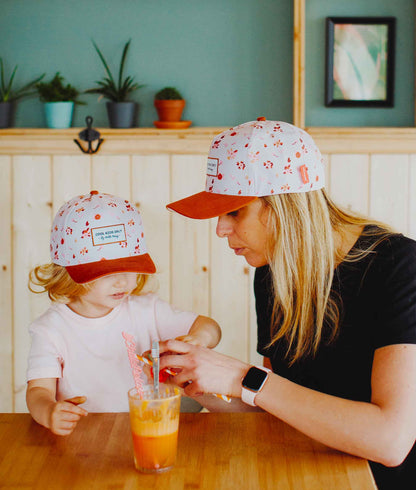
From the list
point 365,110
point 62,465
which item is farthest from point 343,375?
point 365,110

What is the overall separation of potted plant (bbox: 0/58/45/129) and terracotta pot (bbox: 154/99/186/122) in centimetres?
47

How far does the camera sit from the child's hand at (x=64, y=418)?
119cm

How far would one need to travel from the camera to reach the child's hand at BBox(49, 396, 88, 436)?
1.19 meters

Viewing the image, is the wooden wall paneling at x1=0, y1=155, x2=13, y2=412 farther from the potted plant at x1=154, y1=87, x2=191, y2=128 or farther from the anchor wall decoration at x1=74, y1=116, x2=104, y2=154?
the potted plant at x1=154, y1=87, x2=191, y2=128

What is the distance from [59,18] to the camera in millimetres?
2320

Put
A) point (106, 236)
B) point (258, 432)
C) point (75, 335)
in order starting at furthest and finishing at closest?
point (75, 335) < point (106, 236) < point (258, 432)

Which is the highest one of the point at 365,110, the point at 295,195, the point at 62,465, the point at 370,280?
the point at 365,110

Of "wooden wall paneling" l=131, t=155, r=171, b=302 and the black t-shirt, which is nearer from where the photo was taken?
the black t-shirt

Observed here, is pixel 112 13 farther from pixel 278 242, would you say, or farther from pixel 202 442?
pixel 202 442

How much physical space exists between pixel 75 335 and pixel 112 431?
49 centimetres

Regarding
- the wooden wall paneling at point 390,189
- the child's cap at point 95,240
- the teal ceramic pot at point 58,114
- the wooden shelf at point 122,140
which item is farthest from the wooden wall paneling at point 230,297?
the child's cap at point 95,240

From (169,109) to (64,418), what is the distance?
1327 millimetres

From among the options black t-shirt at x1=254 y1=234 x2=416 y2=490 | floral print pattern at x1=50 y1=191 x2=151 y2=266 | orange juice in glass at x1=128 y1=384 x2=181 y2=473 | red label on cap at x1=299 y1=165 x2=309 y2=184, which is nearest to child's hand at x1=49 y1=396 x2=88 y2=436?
orange juice in glass at x1=128 y1=384 x2=181 y2=473

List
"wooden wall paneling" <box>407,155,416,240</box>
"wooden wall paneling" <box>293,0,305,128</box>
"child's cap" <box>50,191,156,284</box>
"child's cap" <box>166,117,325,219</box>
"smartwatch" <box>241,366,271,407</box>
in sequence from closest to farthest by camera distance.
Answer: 1. "smartwatch" <box>241,366,271,407</box>
2. "child's cap" <box>166,117,325,219</box>
3. "child's cap" <box>50,191,156,284</box>
4. "wooden wall paneling" <box>293,0,305,128</box>
5. "wooden wall paneling" <box>407,155,416,240</box>
